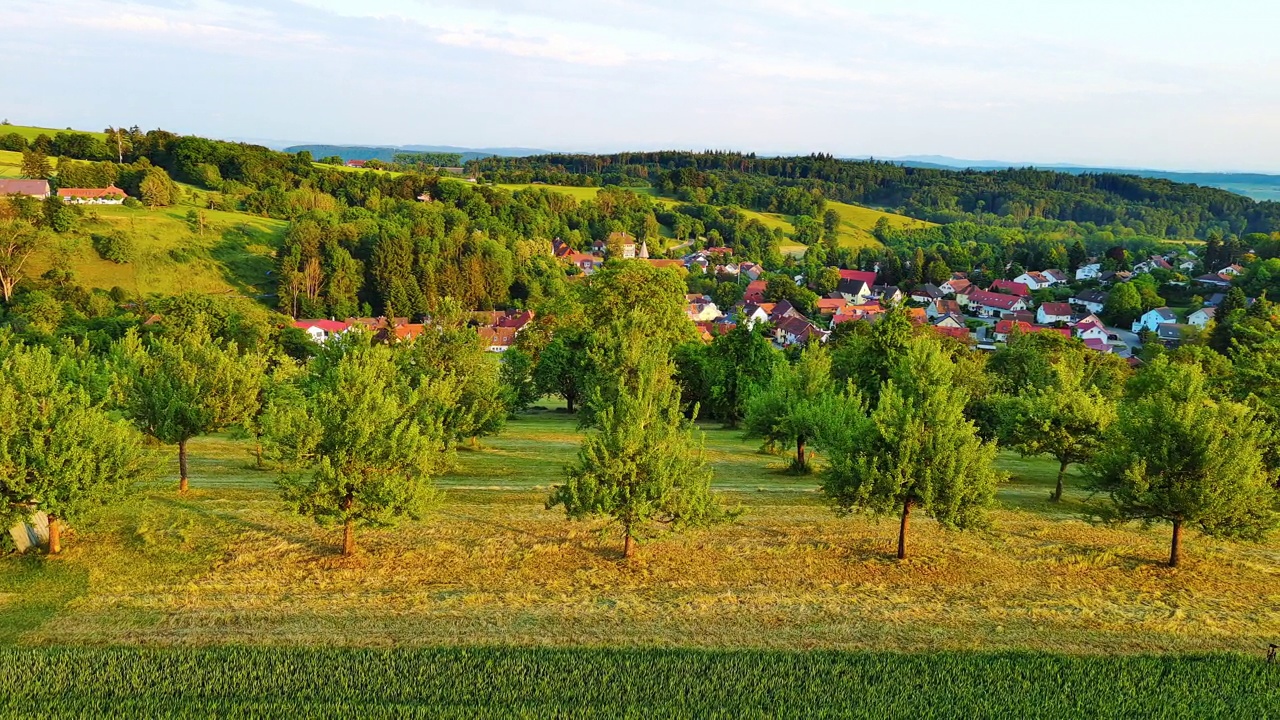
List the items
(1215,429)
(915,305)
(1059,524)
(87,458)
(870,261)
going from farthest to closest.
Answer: (870,261) → (915,305) → (1059,524) → (1215,429) → (87,458)

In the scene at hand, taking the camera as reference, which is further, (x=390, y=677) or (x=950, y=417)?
(x=950, y=417)

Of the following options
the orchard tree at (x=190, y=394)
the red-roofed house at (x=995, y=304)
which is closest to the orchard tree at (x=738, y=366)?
the orchard tree at (x=190, y=394)

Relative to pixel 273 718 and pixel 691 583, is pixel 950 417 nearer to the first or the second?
pixel 691 583

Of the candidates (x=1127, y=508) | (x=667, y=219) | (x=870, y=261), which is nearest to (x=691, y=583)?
(x=1127, y=508)

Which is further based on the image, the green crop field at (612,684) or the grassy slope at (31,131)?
the grassy slope at (31,131)

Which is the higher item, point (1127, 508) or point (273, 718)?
point (1127, 508)

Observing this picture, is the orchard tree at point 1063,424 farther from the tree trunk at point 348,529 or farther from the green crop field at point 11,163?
the green crop field at point 11,163
